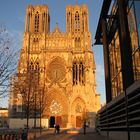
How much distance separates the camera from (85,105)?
5638cm

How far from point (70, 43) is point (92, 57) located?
279 inches

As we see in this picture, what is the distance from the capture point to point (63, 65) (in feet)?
197

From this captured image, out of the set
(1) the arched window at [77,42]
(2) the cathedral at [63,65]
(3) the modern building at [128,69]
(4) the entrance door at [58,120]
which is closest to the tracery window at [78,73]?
(2) the cathedral at [63,65]

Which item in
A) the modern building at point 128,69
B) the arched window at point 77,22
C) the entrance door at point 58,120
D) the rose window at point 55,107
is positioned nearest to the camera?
the modern building at point 128,69

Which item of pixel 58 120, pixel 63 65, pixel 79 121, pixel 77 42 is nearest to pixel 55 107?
pixel 58 120

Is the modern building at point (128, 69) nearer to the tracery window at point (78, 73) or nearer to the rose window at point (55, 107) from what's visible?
the rose window at point (55, 107)

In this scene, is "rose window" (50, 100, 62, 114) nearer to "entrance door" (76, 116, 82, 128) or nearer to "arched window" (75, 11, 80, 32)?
"entrance door" (76, 116, 82, 128)

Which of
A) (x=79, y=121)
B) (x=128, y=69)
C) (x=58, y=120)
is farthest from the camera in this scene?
(x=79, y=121)

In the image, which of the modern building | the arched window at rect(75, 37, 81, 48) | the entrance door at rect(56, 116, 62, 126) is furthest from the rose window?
the modern building

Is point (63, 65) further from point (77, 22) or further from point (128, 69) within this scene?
point (128, 69)

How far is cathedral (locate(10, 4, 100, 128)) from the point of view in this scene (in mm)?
56156

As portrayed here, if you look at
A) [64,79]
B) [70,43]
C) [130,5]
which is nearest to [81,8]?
[70,43]

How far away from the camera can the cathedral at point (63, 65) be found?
56156 mm

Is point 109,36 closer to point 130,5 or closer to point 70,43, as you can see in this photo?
point 130,5
